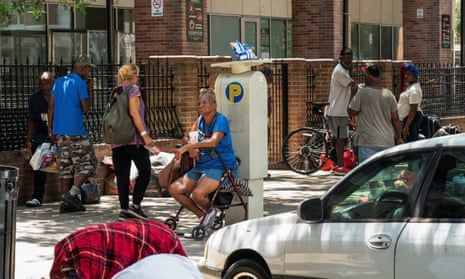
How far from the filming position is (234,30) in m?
24.4

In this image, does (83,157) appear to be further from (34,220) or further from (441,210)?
(441,210)

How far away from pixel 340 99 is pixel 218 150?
581cm

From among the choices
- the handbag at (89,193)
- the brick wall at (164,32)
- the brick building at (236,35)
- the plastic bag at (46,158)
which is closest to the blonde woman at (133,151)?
the plastic bag at (46,158)

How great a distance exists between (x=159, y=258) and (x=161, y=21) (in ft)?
53.0

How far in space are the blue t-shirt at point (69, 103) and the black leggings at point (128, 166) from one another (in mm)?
1282

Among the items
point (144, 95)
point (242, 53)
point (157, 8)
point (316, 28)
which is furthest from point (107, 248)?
point (316, 28)

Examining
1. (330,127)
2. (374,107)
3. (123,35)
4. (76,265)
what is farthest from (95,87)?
(76,265)

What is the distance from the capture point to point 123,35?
22375 mm

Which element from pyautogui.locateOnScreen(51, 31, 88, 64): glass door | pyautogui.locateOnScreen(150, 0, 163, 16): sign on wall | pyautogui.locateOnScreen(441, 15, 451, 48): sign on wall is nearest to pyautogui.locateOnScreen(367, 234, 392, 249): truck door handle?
pyautogui.locateOnScreen(150, 0, 163, 16): sign on wall

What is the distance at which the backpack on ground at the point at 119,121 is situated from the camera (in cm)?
1084

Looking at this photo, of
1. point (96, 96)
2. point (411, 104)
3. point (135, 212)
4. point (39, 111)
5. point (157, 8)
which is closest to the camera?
point (135, 212)

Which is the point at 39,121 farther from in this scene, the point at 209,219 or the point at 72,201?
the point at 209,219

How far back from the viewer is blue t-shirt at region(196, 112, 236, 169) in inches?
402

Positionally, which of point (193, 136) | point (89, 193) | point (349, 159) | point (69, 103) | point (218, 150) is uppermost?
point (69, 103)
